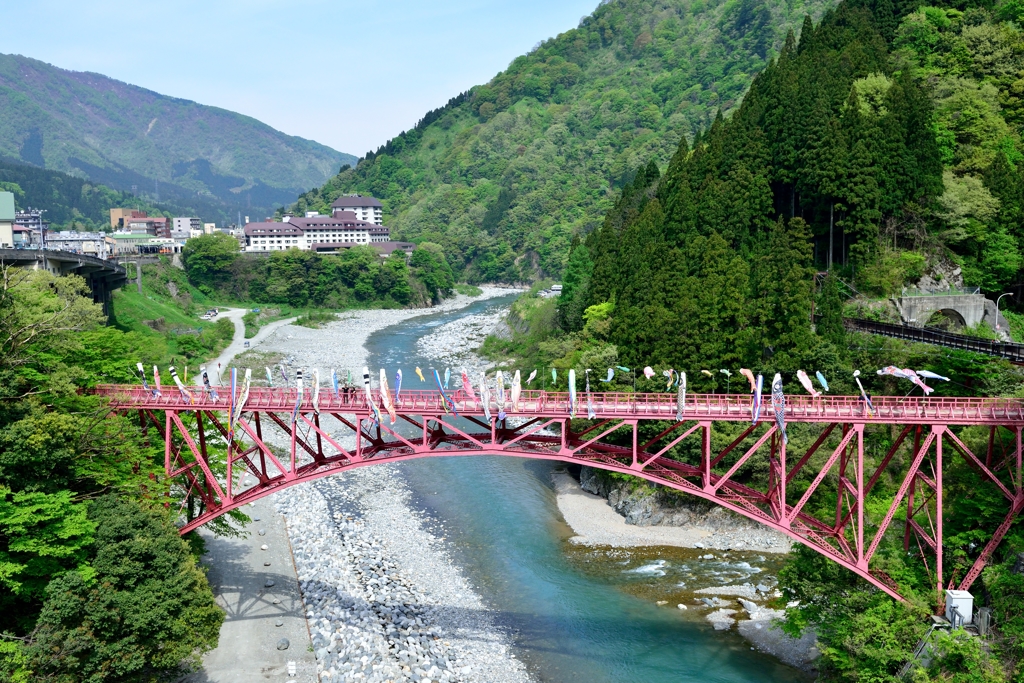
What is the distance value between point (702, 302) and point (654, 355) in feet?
12.1

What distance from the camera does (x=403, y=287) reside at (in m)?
125

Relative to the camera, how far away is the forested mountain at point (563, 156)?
156 m

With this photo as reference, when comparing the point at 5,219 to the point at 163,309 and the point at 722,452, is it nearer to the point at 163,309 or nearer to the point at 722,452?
the point at 163,309

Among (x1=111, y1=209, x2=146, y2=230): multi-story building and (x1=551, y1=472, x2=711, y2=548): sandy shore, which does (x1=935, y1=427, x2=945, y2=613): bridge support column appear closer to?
(x1=551, y1=472, x2=711, y2=548): sandy shore

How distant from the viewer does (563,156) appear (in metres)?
177

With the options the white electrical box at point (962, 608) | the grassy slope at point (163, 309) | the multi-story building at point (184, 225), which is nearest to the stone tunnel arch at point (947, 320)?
the white electrical box at point (962, 608)

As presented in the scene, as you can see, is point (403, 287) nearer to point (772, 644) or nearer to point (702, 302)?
point (702, 302)

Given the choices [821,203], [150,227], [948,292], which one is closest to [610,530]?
[948,292]

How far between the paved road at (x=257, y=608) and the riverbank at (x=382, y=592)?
1.87 feet

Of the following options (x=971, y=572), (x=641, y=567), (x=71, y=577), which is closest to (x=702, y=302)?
(x=641, y=567)

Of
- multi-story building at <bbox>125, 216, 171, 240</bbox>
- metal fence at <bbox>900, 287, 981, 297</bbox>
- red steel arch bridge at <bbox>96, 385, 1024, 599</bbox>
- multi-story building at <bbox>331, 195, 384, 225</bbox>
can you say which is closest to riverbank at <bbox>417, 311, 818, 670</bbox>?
red steel arch bridge at <bbox>96, 385, 1024, 599</bbox>

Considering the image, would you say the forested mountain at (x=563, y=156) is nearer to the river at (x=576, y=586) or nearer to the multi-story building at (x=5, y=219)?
the multi-story building at (x=5, y=219)

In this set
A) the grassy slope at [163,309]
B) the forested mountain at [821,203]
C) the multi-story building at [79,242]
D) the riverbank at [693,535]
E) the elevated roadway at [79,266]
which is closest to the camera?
the riverbank at [693,535]

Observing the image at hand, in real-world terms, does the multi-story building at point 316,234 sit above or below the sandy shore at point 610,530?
above
